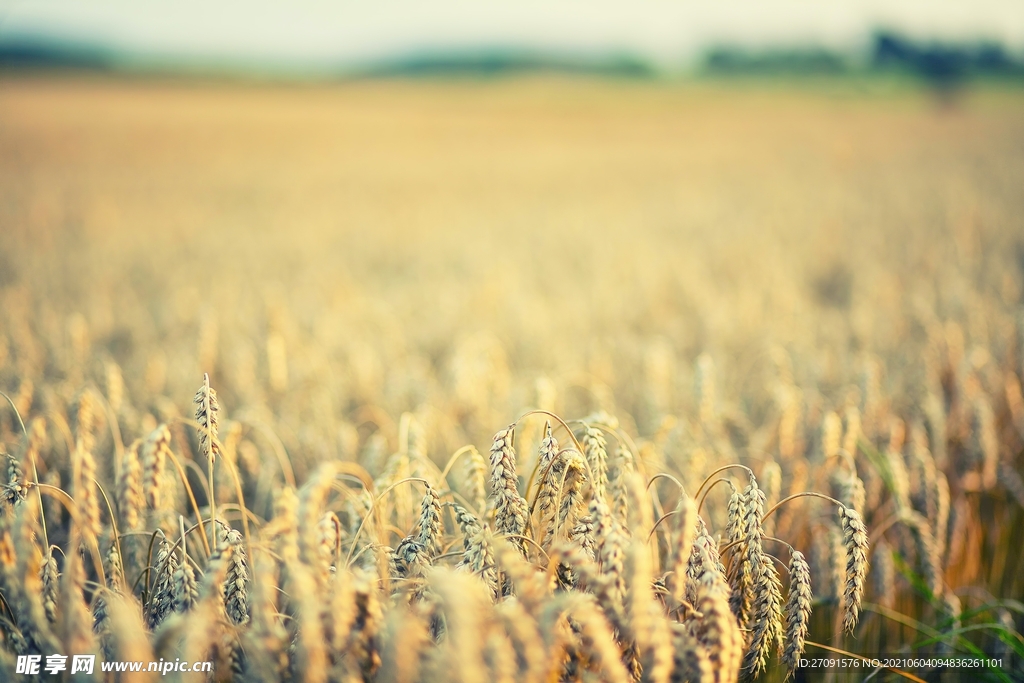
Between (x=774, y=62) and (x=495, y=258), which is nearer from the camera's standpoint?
(x=495, y=258)

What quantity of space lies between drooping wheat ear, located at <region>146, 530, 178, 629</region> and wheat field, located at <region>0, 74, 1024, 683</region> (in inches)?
0.4

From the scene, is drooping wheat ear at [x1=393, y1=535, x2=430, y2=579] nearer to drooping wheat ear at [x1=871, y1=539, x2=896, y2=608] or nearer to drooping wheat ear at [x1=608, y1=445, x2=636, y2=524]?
drooping wheat ear at [x1=608, y1=445, x2=636, y2=524]

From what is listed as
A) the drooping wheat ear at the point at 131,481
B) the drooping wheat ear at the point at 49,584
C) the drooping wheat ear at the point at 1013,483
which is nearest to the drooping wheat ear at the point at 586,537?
the drooping wheat ear at the point at 131,481

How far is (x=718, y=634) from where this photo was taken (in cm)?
103

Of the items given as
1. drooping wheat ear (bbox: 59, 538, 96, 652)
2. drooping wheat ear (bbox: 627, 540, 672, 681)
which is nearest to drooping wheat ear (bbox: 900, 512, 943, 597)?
drooping wheat ear (bbox: 627, 540, 672, 681)

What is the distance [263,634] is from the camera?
2.93 ft

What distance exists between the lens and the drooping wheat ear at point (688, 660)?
1003 mm

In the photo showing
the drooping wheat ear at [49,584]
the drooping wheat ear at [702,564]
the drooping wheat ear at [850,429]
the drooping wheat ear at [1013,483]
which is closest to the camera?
the drooping wheat ear at [702,564]

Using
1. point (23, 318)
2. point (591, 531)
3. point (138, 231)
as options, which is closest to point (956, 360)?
point (591, 531)

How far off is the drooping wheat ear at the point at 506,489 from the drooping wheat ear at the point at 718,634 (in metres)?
0.38

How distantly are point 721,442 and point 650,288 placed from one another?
2695 millimetres

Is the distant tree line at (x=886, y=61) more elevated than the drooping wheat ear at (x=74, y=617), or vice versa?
the distant tree line at (x=886, y=61)

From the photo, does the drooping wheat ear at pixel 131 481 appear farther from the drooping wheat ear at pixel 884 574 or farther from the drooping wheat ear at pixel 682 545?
the drooping wheat ear at pixel 884 574

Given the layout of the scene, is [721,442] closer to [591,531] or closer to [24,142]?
[591,531]
